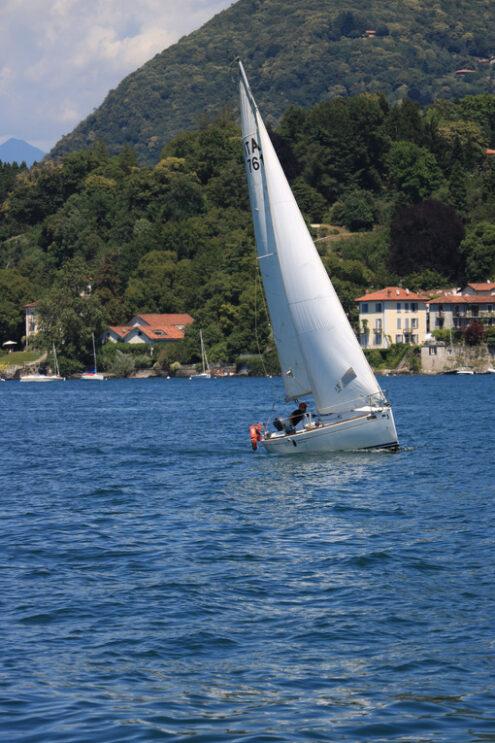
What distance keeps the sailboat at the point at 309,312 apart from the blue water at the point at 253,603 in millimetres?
1073

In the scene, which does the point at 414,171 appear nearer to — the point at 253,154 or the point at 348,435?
the point at 253,154

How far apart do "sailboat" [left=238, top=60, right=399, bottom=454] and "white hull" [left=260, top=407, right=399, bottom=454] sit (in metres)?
0.03

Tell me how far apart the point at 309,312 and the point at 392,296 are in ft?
341

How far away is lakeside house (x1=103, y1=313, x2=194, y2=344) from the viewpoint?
509 feet

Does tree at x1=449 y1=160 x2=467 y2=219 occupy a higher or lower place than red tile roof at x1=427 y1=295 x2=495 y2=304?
higher

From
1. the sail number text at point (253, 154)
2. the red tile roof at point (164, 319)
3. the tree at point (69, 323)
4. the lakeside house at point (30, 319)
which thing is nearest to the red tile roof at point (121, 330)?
the red tile roof at point (164, 319)

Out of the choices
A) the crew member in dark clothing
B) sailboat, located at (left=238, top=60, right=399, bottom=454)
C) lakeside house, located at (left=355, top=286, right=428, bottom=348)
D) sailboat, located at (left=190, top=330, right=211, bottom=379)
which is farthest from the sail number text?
sailboat, located at (left=190, top=330, right=211, bottom=379)

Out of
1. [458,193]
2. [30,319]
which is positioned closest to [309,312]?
[458,193]

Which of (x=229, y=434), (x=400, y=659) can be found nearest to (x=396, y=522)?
(x=400, y=659)

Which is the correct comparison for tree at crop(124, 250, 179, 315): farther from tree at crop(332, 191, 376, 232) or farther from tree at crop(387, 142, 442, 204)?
tree at crop(387, 142, 442, 204)

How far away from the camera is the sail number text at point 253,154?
34312 millimetres

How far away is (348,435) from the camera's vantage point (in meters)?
34.0

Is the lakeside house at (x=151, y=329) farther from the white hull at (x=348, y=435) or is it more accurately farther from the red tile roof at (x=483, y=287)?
the white hull at (x=348, y=435)

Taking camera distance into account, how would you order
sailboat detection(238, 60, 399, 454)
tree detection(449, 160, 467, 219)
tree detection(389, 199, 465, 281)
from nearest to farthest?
sailboat detection(238, 60, 399, 454)
tree detection(389, 199, 465, 281)
tree detection(449, 160, 467, 219)
